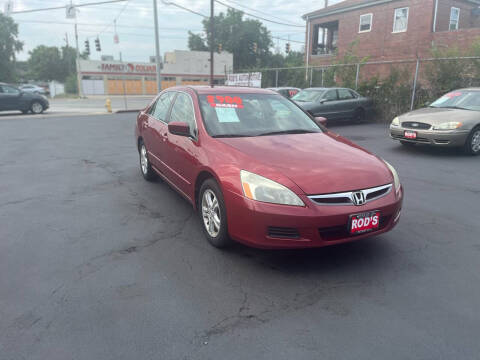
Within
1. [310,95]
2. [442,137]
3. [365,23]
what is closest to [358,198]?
[442,137]

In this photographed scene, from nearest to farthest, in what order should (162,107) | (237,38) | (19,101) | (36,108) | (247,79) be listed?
(162,107) < (19,101) < (36,108) < (247,79) < (237,38)

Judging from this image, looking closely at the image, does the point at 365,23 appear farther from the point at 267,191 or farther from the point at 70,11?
the point at 267,191

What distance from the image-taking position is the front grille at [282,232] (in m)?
2.90

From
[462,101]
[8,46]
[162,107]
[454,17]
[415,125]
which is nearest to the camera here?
[162,107]

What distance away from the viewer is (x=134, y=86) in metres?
50.0

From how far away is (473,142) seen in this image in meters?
8.00

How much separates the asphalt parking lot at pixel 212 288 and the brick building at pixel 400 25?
21.3 m

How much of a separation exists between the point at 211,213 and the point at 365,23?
27.1m

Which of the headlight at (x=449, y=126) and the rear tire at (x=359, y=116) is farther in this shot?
the rear tire at (x=359, y=116)

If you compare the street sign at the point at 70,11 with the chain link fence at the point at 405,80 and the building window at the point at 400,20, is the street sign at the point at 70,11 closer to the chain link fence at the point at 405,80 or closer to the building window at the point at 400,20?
the chain link fence at the point at 405,80

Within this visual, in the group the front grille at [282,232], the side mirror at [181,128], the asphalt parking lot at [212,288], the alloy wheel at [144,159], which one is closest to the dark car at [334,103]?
the alloy wheel at [144,159]

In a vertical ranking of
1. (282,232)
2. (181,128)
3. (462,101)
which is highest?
(462,101)

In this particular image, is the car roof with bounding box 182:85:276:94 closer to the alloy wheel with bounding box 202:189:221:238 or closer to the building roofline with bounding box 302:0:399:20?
the alloy wheel with bounding box 202:189:221:238

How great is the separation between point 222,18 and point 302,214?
66019 mm
